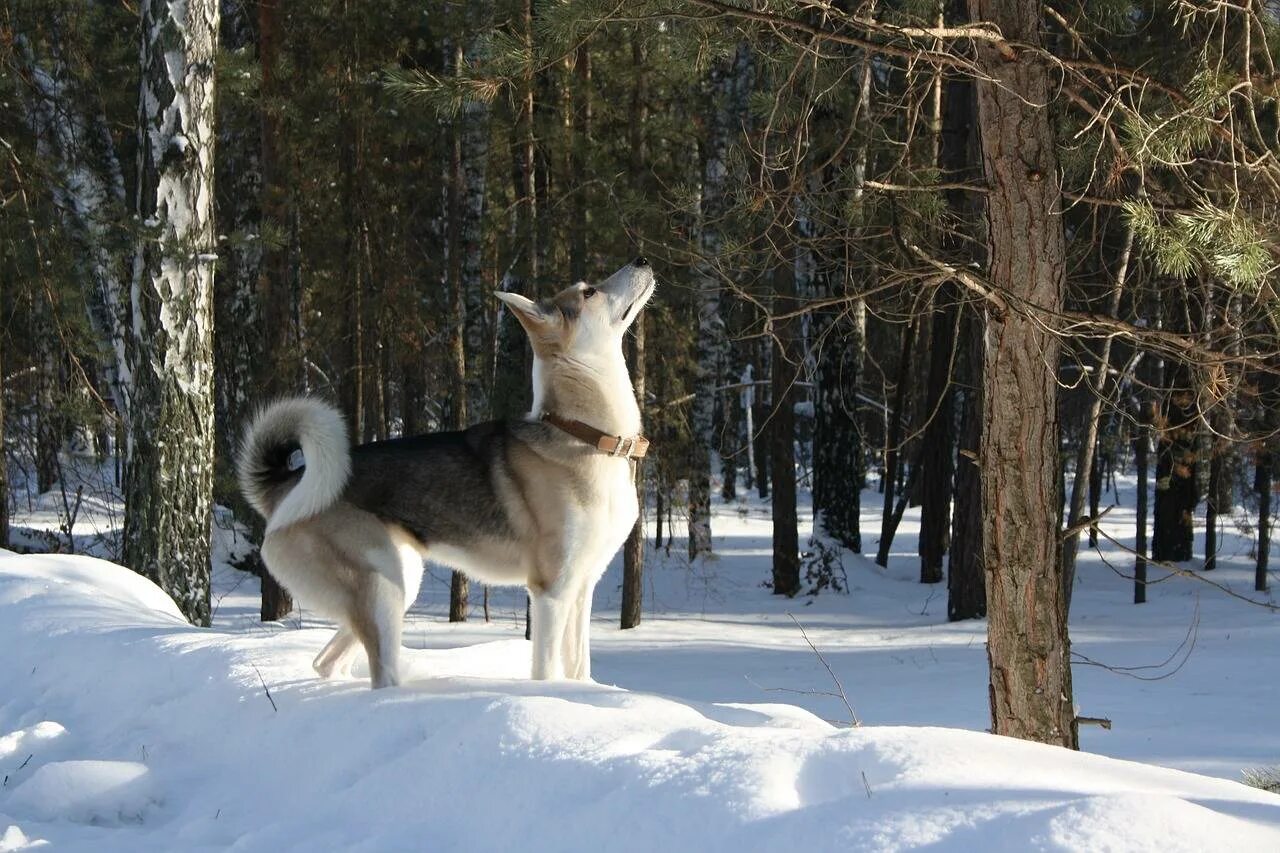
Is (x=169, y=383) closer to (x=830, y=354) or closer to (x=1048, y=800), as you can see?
(x=1048, y=800)

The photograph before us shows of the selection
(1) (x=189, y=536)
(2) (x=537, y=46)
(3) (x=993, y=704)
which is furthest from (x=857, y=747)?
(1) (x=189, y=536)

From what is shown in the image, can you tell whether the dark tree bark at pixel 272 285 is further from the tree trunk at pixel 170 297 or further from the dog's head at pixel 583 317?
the dog's head at pixel 583 317

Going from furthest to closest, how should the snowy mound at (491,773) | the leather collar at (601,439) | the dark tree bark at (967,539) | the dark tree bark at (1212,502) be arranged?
the dark tree bark at (1212,502), the dark tree bark at (967,539), the leather collar at (601,439), the snowy mound at (491,773)

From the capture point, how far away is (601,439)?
16.7 ft

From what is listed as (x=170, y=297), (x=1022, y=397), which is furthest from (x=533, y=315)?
(x=170, y=297)

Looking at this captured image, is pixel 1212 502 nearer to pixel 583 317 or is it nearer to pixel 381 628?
pixel 583 317

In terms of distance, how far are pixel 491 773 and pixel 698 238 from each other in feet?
33.1

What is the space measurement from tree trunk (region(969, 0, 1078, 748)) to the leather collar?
1.45 m

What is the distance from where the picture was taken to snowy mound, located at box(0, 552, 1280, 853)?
9.16 ft

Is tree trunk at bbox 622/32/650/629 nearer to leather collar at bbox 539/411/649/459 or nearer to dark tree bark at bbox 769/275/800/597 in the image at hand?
dark tree bark at bbox 769/275/800/597

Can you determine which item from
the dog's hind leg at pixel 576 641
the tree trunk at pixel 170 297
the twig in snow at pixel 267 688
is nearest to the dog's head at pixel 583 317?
the dog's hind leg at pixel 576 641

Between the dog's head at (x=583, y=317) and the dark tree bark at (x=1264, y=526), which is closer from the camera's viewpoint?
the dog's head at (x=583, y=317)

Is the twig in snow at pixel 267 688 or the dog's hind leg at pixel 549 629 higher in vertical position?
the dog's hind leg at pixel 549 629

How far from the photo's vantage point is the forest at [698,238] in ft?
16.1
